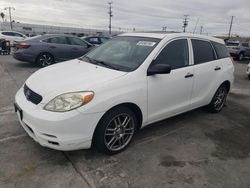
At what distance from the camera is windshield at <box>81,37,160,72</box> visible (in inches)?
132

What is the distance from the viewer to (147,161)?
3041 millimetres

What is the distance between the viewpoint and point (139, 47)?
363cm

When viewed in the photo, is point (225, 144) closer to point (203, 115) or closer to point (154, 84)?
point (203, 115)

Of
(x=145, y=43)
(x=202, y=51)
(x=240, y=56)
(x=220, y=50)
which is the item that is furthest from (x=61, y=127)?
(x=240, y=56)

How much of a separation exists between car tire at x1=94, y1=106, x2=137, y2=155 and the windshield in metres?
0.64

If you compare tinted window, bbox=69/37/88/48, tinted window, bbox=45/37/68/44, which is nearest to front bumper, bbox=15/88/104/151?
tinted window, bbox=45/37/68/44

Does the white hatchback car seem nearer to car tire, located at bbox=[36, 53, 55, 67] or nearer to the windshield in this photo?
the windshield

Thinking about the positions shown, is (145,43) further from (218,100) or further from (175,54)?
(218,100)

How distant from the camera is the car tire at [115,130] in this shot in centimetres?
287

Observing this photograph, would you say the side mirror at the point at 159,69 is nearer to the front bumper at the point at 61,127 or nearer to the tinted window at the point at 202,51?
the front bumper at the point at 61,127

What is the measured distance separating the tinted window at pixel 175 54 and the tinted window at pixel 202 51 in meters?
0.27

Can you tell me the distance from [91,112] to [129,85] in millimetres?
647

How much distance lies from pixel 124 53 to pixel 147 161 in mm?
1707

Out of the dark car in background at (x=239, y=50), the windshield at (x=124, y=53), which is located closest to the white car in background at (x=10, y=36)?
the windshield at (x=124, y=53)
